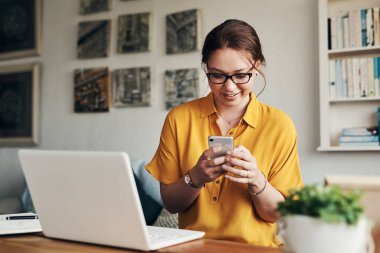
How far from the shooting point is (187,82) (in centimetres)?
306

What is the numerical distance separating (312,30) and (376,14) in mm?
353

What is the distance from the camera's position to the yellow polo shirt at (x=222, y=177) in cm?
145

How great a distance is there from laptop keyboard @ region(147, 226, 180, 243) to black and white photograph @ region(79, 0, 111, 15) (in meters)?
2.42

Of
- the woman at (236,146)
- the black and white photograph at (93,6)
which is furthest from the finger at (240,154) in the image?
the black and white photograph at (93,6)

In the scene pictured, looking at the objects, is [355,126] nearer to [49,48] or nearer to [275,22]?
[275,22]

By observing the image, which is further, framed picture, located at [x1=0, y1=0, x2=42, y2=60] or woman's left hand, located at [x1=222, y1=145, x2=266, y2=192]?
framed picture, located at [x1=0, y1=0, x2=42, y2=60]

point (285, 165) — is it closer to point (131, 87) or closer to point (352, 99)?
point (352, 99)

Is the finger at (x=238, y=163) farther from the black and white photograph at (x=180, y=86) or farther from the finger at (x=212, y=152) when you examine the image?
the black and white photograph at (x=180, y=86)

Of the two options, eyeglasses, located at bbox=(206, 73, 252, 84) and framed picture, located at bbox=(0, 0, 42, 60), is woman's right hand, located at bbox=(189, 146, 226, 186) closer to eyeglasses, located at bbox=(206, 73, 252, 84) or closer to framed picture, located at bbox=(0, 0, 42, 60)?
eyeglasses, located at bbox=(206, 73, 252, 84)

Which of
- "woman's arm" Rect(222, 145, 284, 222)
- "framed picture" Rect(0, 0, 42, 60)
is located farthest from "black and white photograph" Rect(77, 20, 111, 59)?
"woman's arm" Rect(222, 145, 284, 222)

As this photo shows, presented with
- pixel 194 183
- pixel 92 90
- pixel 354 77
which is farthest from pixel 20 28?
pixel 194 183

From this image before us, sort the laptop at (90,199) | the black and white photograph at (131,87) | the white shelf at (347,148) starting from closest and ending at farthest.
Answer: the laptop at (90,199) < the white shelf at (347,148) < the black and white photograph at (131,87)

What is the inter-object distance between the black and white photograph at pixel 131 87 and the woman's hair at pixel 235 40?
1705mm

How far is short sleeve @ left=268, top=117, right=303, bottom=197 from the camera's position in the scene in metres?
1.47
